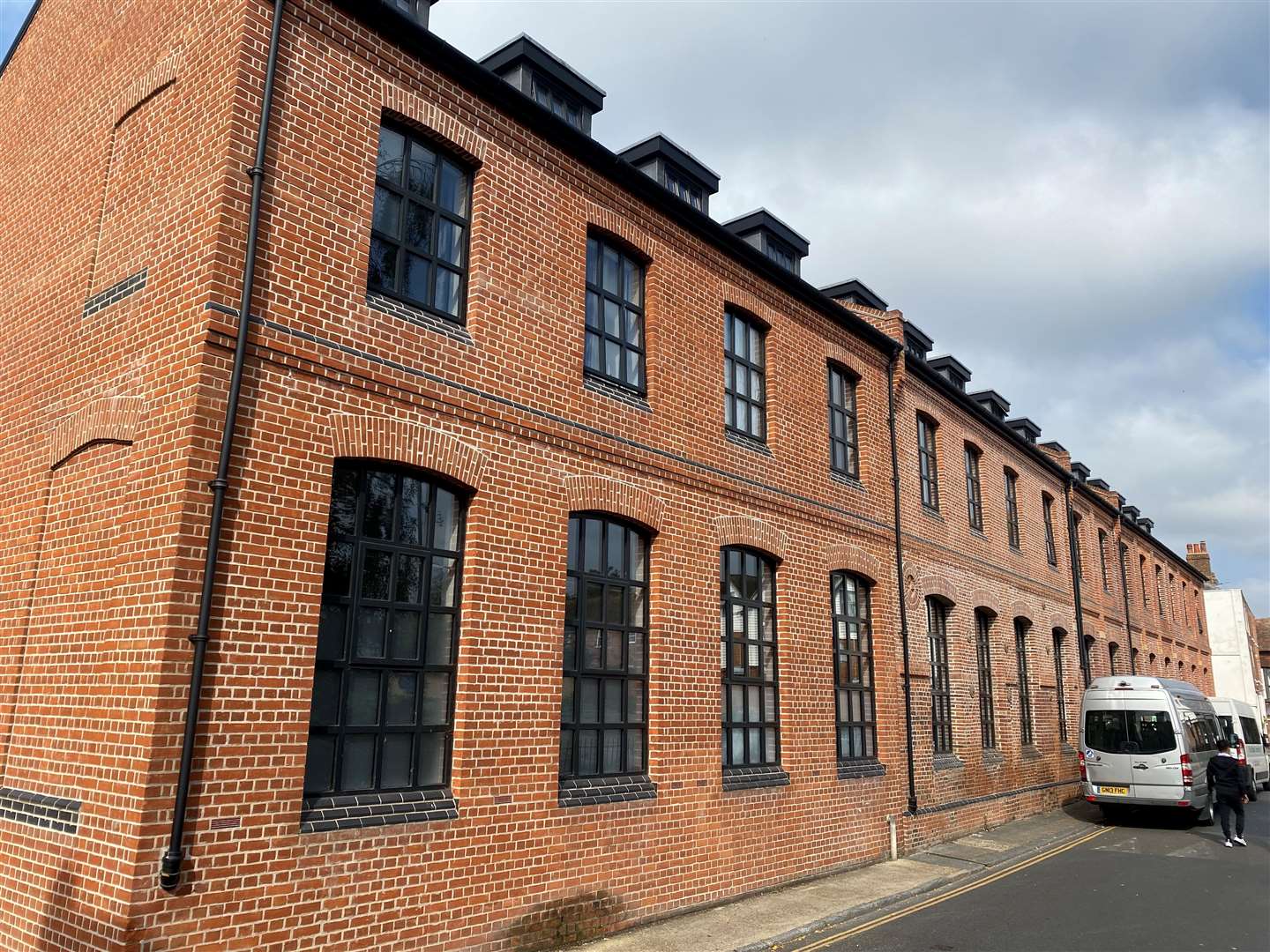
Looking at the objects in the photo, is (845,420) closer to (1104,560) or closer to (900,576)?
(900,576)

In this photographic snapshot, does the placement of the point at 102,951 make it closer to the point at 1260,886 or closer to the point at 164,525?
the point at 164,525

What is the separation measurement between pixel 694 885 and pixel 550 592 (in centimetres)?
356

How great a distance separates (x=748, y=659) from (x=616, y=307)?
4.50m

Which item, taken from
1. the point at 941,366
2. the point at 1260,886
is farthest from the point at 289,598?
the point at 941,366

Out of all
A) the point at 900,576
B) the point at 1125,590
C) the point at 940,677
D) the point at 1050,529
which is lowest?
the point at 940,677

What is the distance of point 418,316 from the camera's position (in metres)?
7.61

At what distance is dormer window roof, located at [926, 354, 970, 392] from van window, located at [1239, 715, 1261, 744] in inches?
447

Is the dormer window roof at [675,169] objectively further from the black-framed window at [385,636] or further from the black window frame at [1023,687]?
the black window frame at [1023,687]

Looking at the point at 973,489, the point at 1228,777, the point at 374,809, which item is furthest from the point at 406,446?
the point at 973,489

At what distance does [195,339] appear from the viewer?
613cm

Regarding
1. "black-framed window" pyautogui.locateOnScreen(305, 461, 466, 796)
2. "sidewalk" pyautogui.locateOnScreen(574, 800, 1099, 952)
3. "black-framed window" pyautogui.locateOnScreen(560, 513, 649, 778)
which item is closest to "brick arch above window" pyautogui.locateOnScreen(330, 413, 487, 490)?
"black-framed window" pyautogui.locateOnScreen(305, 461, 466, 796)

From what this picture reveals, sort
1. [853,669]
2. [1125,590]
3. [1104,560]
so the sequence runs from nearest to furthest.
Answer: [853,669] < [1104,560] < [1125,590]

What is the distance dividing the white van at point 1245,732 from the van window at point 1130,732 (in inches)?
194

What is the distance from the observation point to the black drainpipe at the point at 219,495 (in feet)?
17.7
